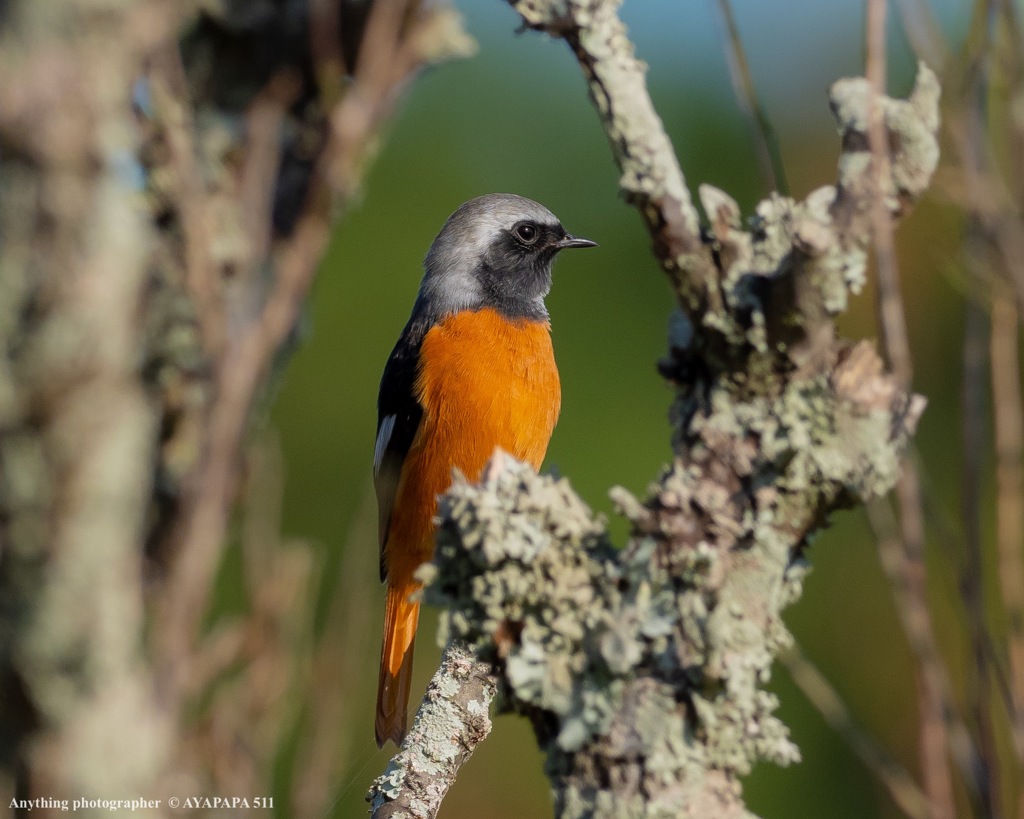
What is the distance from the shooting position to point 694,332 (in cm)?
172

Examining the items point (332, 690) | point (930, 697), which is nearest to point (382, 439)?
point (332, 690)

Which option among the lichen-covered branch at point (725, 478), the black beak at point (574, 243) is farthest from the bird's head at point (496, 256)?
the lichen-covered branch at point (725, 478)

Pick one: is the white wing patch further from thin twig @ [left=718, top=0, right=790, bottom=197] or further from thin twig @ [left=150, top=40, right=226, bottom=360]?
thin twig @ [left=718, top=0, right=790, bottom=197]

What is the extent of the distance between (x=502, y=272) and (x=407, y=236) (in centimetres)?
182

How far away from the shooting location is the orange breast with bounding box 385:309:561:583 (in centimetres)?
468

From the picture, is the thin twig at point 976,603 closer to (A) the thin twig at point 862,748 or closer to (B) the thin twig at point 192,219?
(A) the thin twig at point 862,748

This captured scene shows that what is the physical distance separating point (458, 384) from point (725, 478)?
3136 millimetres

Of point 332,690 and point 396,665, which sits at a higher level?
point 396,665

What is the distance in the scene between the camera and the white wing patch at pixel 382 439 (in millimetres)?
5195

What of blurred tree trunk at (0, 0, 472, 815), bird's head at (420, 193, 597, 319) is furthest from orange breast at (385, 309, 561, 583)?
blurred tree trunk at (0, 0, 472, 815)

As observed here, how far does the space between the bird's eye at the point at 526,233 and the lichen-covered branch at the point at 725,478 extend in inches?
147

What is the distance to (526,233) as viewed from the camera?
5.50m

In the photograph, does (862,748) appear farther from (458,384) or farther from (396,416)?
(396,416)

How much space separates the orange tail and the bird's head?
1393mm
